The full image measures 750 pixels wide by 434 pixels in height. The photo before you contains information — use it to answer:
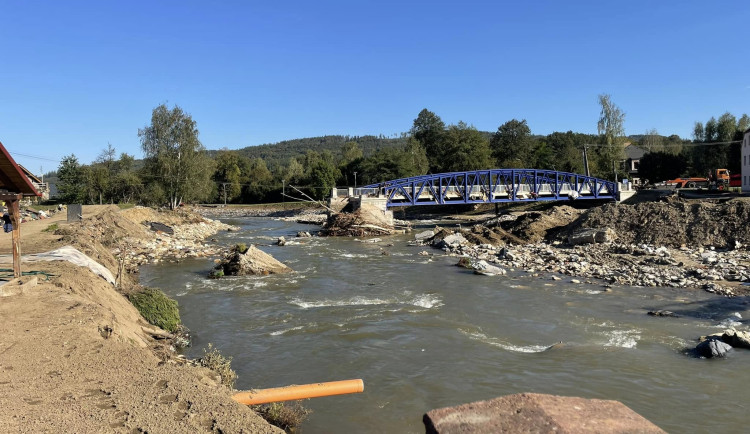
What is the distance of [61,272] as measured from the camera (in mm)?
12641

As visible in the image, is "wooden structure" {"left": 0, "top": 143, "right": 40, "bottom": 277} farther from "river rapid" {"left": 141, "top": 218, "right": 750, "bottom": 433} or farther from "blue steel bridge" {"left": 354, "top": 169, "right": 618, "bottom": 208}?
"blue steel bridge" {"left": 354, "top": 169, "right": 618, "bottom": 208}

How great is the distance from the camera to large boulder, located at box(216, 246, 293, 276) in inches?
824

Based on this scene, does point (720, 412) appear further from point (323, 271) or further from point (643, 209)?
point (643, 209)

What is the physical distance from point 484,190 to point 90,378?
5114 centimetres

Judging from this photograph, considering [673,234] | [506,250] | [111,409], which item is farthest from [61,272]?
[673,234]

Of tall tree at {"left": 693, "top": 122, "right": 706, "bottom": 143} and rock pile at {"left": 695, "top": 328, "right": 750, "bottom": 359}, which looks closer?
rock pile at {"left": 695, "top": 328, "right": 750, "bottom": 359}

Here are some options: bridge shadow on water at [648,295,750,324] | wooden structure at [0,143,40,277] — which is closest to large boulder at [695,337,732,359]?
bridge shadow on water at [648,295,750,324]

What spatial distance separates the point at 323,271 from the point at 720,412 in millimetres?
17016

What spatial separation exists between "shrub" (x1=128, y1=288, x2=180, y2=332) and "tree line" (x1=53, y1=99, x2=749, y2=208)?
30.8 metres

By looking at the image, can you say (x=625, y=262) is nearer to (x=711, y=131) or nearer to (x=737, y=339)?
(x=737, y=339)

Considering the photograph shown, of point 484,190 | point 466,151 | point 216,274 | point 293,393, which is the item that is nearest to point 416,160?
point 466,151

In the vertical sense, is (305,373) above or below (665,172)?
below

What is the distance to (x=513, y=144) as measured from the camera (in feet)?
299

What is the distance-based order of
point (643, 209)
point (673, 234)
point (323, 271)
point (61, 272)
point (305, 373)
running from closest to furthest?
point (305, 373), point (61, 272), point (323, 271), point (673, 234), point (643, 209)
